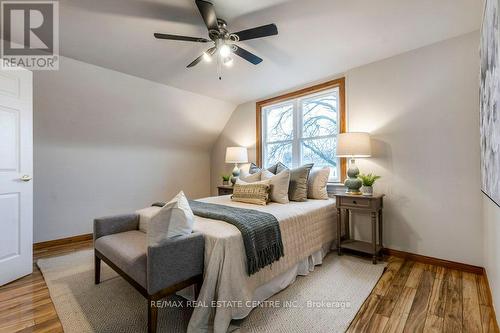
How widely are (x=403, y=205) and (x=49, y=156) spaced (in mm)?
4664

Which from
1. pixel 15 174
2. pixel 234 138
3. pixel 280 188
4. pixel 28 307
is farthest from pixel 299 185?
pixel 15 174

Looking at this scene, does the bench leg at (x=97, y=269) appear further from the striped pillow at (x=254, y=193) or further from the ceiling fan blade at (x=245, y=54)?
the ceiling fan blade at (x=245, y=54)

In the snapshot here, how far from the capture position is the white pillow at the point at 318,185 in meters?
2.99

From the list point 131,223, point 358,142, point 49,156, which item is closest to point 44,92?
point 49,156

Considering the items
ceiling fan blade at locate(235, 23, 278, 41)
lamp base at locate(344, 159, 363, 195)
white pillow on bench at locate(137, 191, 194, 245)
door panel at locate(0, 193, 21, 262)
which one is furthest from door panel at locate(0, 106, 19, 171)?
lamp base at locate(344, 159, 363, 195)

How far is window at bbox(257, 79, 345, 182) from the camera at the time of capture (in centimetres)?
336

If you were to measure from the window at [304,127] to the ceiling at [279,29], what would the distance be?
448 mm

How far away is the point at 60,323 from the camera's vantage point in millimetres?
1606

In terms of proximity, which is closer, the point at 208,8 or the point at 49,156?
the point at 208,8

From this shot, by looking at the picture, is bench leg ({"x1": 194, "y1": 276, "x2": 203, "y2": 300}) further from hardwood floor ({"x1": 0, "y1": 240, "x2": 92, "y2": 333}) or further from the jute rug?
hardwood floor ({"x1": 0, "y1": 240, "x2": 92, "y2": 333})

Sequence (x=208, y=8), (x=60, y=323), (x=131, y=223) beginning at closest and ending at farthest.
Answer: (x=60, y=323)
(x=208, y=8)
(x=131, y=223)

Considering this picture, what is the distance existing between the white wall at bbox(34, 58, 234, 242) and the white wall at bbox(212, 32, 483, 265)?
2.79 m

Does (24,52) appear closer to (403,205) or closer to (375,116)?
(375,116)

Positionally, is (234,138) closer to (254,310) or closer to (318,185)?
(318,185)
